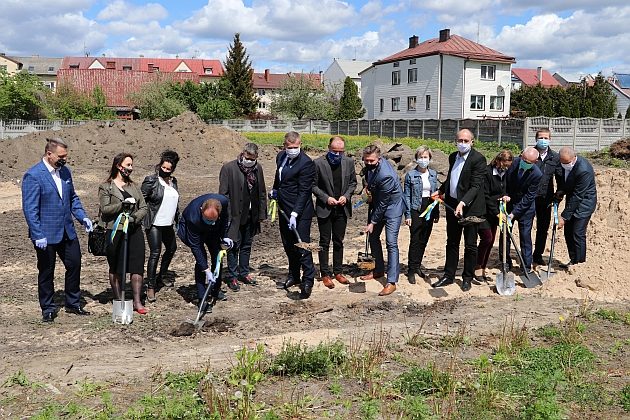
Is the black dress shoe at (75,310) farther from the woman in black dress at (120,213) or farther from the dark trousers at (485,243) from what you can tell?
the dark trousers at (485,243)

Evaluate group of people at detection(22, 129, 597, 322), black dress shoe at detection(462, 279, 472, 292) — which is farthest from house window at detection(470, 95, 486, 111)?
black dress shoe at detection(462, 279, 472, 292)

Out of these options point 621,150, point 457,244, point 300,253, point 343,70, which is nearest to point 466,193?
point 457,244

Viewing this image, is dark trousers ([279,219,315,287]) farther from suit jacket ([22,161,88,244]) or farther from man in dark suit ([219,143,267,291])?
suit jacket ([22,161,88,244])

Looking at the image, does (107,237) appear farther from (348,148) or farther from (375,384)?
(348,148)

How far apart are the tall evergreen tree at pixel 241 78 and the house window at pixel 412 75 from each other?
14.9m

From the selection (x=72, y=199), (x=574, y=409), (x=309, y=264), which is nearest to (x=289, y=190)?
(x=309, y=264)

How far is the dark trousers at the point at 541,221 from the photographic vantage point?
8.92 metres

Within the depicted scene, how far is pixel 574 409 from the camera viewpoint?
4492 mm

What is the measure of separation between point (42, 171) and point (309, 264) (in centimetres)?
315

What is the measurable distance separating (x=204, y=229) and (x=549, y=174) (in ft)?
16.6

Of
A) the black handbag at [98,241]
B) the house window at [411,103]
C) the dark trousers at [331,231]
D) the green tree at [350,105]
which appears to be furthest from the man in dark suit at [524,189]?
the green tree at [350,105]

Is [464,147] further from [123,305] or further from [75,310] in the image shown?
[75,310]

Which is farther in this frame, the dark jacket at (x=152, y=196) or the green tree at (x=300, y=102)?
the green tree at (x=300, y=102)

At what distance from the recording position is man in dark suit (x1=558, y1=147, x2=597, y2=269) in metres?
8.36
